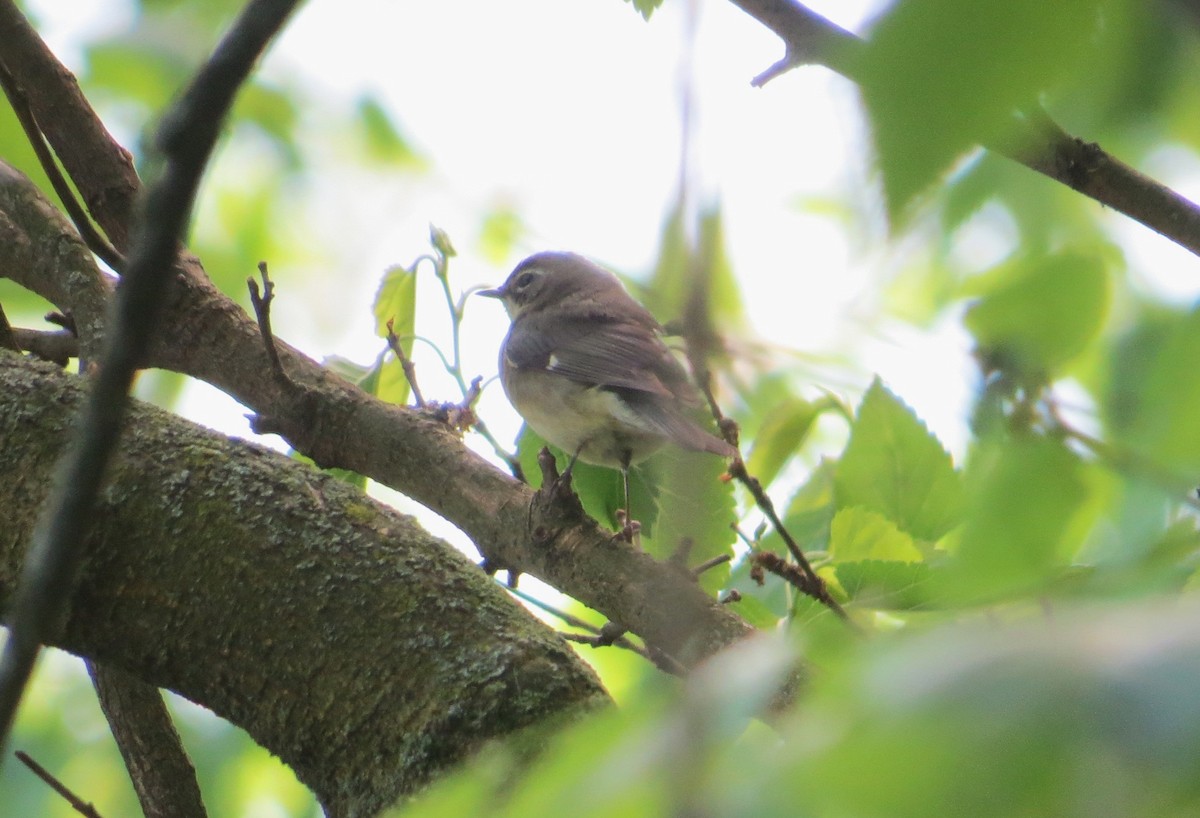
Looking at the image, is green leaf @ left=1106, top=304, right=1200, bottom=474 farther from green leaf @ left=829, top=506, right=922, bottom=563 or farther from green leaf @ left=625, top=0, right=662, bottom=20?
green leaf @ left=829, top=506, right=922, bottom=563

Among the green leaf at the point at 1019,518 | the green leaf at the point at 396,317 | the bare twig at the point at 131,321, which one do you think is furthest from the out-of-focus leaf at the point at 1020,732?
the green leaf at the point at 396,317

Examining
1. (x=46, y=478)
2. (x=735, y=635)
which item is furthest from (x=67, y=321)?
(x=735, y=635)

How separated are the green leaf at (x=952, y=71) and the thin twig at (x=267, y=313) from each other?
1.73 m

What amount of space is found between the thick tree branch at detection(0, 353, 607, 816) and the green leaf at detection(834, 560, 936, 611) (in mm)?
518

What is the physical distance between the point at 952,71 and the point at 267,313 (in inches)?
75.8

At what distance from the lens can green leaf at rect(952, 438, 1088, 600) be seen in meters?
0.57

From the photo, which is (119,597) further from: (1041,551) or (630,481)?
(1041,551)

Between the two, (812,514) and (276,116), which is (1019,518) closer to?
(812,514)

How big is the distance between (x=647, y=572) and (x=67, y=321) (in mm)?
1617

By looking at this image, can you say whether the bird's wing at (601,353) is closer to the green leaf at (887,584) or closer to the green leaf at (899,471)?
the green leaf at (899,471)

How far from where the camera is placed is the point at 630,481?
3090mm

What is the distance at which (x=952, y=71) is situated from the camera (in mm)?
503

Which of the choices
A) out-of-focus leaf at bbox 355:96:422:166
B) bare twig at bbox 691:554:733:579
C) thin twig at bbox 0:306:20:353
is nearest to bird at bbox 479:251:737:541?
bare twig at bbox 691:554:733:579

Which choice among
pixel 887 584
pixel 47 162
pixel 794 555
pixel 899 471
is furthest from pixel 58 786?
pixel 899 471
